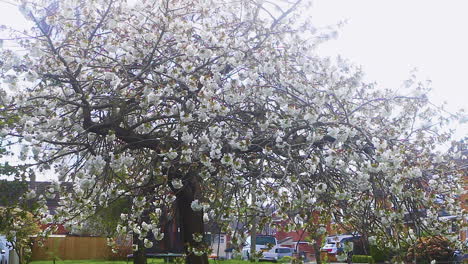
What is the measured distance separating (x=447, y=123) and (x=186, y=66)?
314cm

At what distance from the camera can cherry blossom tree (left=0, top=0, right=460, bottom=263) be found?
16.2ft

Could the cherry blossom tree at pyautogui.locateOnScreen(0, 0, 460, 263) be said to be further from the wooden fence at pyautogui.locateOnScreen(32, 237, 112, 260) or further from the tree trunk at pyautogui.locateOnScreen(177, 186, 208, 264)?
the wooden fence at pyautogui.locateOnScreen(32, 237, 112, 260)

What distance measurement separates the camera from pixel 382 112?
5910mm

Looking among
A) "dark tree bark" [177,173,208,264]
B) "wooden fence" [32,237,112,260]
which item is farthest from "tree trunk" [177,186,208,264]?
"wooden fence" [32,237,112,260]

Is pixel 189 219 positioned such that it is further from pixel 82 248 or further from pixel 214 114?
pixel 82 248

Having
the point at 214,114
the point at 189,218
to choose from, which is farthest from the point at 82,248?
the point at 214,114

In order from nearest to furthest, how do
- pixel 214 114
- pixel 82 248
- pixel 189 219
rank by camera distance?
pixel 214 114
pixel 189 219
pixel 82 248

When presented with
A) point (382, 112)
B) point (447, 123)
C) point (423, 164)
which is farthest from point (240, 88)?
point (447, 123)

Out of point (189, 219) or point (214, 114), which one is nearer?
point (214, 114)

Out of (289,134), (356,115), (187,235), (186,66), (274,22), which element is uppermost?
(274,22)

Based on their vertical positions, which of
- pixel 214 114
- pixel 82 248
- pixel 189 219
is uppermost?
pixel 214 114

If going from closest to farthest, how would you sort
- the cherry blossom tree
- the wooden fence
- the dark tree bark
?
the cherry blossom tree → the dark tree bark → the wooden fence

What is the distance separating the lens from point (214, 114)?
16.6ft

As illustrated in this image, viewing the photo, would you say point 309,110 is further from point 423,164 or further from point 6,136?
point 6,136
